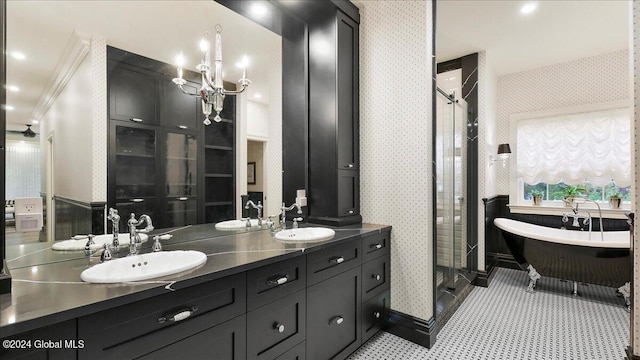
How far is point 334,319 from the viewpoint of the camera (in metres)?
1.92

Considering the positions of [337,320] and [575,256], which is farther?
[575,256]

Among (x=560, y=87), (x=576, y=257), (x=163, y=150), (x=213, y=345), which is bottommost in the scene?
(x=576, y=257)

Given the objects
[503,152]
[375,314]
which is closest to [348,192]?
[375,314]

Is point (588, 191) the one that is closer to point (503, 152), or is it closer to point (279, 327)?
point (503, 152)

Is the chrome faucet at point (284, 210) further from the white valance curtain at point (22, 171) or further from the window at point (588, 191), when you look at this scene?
the window at point (588, 191)

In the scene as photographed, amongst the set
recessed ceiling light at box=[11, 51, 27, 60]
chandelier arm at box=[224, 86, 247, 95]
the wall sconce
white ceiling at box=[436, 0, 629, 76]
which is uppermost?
white ceiling at box=[436, 0, 629, 76]

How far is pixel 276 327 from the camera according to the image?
1.52m

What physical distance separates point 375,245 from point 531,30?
3.05 metres

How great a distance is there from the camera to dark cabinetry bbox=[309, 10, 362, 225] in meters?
2.47

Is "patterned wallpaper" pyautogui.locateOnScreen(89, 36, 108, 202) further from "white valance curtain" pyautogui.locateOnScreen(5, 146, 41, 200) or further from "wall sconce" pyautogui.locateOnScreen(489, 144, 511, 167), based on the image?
"wall sconce" pyautogui.locateOnScreen(489, 144, 511, 167)

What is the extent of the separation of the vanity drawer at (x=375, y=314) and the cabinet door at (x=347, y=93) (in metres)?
1.12

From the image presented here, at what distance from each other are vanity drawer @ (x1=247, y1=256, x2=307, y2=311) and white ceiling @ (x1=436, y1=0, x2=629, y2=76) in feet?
9.13

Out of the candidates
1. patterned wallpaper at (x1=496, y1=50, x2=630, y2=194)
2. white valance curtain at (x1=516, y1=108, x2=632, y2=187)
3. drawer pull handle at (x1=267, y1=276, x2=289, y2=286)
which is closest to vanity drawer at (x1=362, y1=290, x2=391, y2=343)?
drawer pull handle at (x1=267, y1=276, x2=289, y2=286)

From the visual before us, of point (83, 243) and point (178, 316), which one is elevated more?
point (83, 243)
